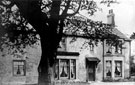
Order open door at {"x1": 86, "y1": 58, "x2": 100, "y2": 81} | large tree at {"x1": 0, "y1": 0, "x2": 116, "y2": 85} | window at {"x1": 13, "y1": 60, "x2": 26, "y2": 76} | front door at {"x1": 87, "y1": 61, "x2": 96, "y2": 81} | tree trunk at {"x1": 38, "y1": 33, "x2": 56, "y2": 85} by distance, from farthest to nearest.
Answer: front door at {"x1": 87, "y1": 61, "x2": 96, "y2": 81}, open door at {"x1": 86, "y1": 58, "x2": 100, "y2": 81}, window at {"x1": 13, "y1": 60, "x2": 26, "y2": 76}, tree trunk at {"x1": 38, "y1": 33, "x2": 56, "y2": 85}, large tree at {"x1": 0, "y1": 0, "x2": 116, "y2": 85}

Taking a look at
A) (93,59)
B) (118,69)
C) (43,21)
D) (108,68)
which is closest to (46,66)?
(43,21)

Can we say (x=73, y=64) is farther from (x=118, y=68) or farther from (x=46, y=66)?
(x=46, y=66)

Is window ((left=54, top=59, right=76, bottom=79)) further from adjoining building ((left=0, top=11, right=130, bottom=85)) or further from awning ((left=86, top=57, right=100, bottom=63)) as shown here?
awning ((left=86, top=57, right=100, bottom=63))

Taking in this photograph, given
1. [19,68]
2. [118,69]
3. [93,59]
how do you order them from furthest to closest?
1. [118,69]
2. [93,59]
3. [19,68]

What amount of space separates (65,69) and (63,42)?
288 cm

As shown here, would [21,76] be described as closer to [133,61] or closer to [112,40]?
[112,40]

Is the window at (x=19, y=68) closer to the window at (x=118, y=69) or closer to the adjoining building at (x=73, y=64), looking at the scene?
the adjoining building at (x=73, y=64)

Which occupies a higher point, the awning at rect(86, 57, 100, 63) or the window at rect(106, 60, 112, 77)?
the awning at rect(86, 57, 100, 63)

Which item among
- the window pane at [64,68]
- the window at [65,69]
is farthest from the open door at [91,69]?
the window pane at [64,68]

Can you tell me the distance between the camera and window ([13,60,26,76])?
23.0 m

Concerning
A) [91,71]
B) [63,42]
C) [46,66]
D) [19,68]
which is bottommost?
[91,71]

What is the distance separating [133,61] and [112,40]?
2954 centimetres

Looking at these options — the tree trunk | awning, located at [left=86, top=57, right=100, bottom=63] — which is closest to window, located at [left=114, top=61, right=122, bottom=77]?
awning, located at [left=86, top=57, right=100, bottom=63]

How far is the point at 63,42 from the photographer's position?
25.5m
